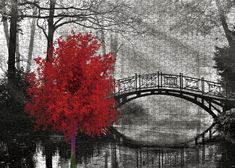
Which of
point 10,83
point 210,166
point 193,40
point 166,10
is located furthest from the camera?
point 193,40

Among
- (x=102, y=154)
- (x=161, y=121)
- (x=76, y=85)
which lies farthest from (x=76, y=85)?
(x=161, y=121)

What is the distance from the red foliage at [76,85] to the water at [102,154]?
2.48 meters

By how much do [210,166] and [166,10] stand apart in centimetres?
1458

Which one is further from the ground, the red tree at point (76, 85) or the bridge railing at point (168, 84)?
the bridge railing at point (168, 84)

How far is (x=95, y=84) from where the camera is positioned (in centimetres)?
945

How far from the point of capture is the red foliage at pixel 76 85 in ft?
30.6

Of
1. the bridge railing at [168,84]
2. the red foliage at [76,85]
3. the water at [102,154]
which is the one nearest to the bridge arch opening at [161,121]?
the bridge railing at [168,84]

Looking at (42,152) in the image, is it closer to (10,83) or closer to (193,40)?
(10,83)

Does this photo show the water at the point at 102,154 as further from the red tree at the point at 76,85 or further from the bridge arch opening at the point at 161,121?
the red tree at the point at 76,85

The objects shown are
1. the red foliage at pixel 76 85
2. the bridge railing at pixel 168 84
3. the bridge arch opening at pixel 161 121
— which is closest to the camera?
the red foliage at pixel 76 85

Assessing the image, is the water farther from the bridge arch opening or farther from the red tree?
the red tree

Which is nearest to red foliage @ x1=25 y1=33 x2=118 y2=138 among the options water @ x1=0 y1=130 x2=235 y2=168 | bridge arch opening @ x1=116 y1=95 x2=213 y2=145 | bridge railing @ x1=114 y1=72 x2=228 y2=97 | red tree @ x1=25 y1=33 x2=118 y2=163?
red tree @ x1=25 y1=33 x2=118 y2=163

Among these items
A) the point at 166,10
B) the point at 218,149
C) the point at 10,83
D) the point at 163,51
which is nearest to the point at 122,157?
the point at 218,149

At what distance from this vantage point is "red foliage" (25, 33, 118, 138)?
933 cm
